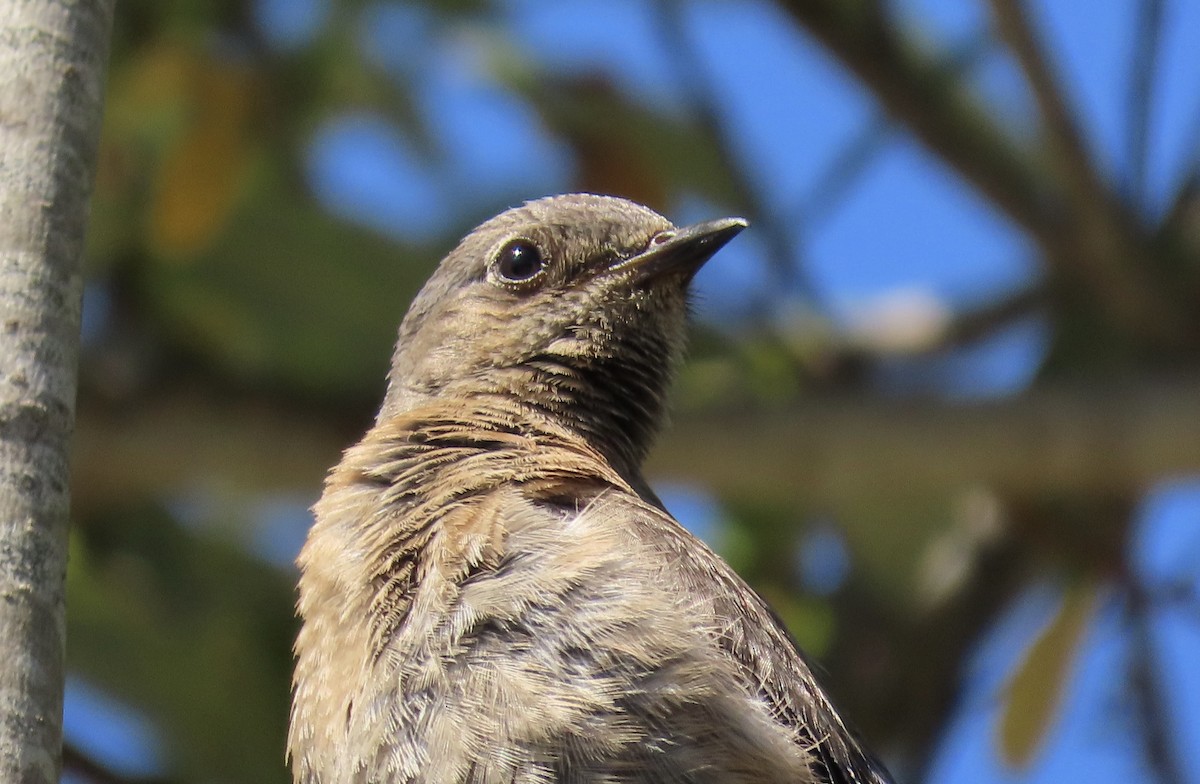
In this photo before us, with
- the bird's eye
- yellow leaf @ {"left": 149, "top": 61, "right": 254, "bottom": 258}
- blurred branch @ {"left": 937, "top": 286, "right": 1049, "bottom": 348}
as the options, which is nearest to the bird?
the bird's eye

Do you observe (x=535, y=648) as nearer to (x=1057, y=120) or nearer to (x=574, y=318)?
(x=574, y=318)

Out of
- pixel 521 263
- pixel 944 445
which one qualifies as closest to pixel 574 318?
pixel 521 263

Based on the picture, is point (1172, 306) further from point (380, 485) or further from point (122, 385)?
point (122, 385)

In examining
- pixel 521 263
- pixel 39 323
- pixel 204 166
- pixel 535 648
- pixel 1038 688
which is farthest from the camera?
pixel 1038 688

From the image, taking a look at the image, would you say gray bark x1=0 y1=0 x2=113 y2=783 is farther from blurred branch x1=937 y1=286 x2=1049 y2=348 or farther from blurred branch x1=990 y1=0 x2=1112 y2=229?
blurred branch x1=937 y1=286 x2=1049 y2=348

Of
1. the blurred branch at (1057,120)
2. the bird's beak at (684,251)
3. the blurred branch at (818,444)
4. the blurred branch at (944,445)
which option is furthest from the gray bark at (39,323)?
the blurred branch at (1057,120)

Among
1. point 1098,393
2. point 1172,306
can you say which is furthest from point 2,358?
point 1172,306

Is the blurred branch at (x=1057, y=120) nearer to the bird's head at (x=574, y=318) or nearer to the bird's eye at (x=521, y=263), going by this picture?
the bird's head at (x=574, y=318)
